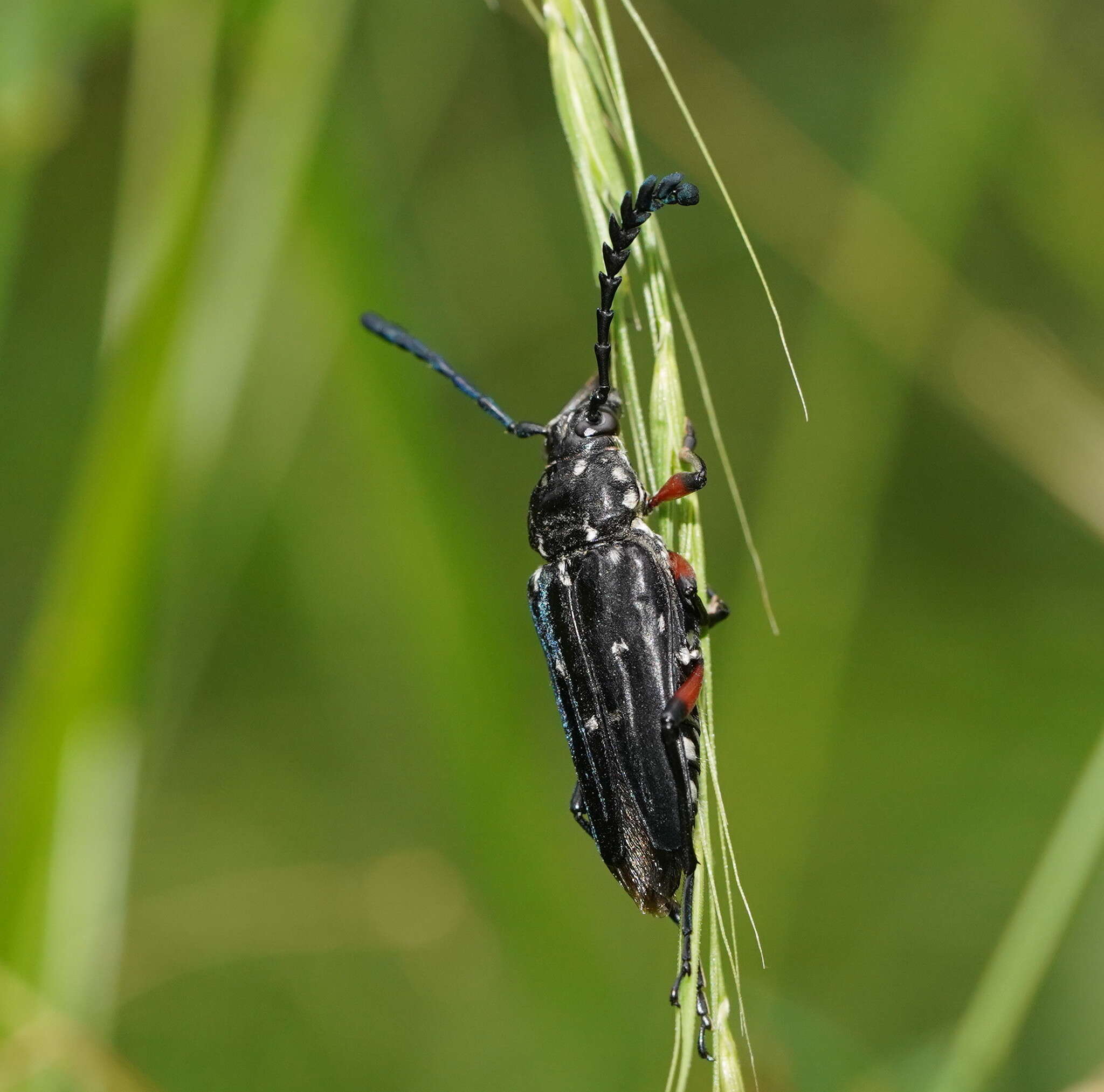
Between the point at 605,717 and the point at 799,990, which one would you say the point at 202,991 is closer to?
the point at 799,990

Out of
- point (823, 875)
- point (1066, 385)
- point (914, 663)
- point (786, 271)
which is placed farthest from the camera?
point (786, 271)

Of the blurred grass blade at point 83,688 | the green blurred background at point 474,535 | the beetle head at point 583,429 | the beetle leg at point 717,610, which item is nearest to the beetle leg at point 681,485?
the beetle leg at point 717,610

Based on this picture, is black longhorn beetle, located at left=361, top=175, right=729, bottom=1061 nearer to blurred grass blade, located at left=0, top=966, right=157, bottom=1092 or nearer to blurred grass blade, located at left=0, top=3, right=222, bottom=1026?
blurred grass blade, located at left=0, top=3, right=222, bottom=1026

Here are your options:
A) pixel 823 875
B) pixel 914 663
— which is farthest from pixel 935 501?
pixel 823 875

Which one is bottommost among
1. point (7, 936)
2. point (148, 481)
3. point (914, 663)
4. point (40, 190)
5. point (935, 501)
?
point (914, 663)

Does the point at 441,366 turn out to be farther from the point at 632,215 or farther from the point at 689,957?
the point at 689,957

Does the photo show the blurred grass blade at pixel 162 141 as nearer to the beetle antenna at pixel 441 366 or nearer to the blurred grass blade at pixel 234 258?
the blurred grass blade at pixel 234 258

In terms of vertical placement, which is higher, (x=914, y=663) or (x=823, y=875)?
(x=914, y=663)
